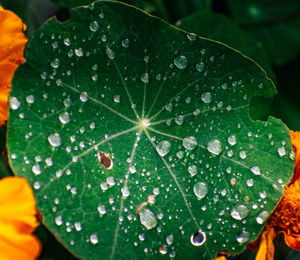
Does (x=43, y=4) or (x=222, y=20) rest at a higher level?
(x=43, y=4)

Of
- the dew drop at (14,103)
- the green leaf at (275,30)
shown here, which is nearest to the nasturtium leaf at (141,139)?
the dew drop at (14,103)

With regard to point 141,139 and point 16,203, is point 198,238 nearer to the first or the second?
point 141,139

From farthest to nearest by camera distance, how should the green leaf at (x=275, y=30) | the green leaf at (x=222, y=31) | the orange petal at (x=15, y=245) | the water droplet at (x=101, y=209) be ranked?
the green leaf at (x=275, y=30), the green leaf at (x=222, y=31), the water droplet at (x=101, y=209), the orange petal at (x=15, y=245)

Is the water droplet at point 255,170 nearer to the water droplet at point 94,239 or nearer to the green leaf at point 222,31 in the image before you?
the water droplet at point 94,239

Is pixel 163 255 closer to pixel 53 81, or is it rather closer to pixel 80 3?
pixel 53 81

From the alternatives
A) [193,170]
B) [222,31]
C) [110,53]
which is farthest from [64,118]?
[222,31]

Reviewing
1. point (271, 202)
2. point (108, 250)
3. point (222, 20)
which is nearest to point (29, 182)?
point (108, 250)
